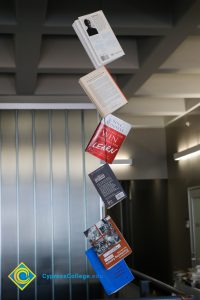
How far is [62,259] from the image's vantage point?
3.35 m

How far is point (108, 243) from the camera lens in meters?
2.04

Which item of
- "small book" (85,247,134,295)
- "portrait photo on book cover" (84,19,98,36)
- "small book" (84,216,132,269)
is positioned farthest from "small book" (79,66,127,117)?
"small book" (85,247,134,295)

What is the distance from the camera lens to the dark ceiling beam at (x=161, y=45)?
11.9ft

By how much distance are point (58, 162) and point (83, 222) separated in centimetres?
47

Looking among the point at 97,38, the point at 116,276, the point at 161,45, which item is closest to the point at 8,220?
the point at 116,276

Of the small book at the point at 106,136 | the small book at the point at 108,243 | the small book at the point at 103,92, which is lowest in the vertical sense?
the small book at the point at 108,243

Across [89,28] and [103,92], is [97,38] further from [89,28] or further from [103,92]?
[103,92]

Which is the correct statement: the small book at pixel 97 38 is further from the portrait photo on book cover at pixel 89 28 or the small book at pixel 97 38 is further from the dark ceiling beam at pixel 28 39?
the dark ceiling beam at pixel 28 39

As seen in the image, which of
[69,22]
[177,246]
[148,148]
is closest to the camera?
[69,22]

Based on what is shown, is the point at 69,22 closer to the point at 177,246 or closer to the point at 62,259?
the point at 62,259

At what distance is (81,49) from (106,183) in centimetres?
305

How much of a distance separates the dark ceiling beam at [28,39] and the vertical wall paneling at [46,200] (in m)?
0.75

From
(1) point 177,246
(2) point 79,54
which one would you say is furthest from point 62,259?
(1) point 177,246

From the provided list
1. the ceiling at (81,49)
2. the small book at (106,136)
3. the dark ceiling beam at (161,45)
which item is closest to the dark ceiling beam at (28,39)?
the ceiling at (81,49)
